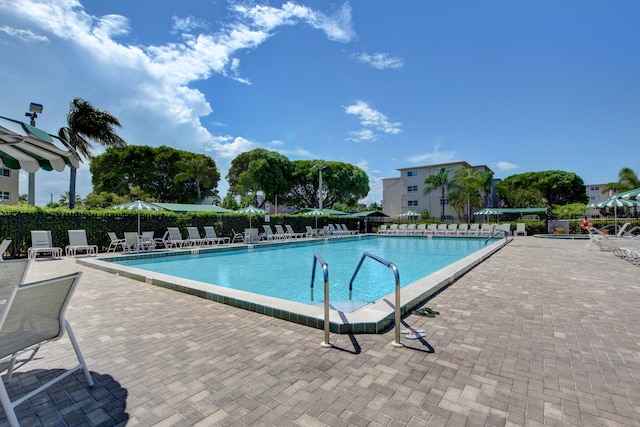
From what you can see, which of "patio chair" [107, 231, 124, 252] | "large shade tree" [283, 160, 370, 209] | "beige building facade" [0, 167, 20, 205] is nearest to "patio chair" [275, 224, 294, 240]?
"patio chair" [107, 231, 124, 252]

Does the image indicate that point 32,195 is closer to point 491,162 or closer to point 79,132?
point 79,132

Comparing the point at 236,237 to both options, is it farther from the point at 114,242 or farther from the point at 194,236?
the point at 114,242

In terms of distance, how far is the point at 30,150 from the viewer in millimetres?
3479

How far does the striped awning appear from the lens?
8.83 feet

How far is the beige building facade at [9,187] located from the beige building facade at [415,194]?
4427 centimetres

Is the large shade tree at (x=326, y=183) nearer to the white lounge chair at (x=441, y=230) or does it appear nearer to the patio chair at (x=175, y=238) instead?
the white lounge chair at (x=441, y=230)

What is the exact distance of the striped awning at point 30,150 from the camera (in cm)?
269

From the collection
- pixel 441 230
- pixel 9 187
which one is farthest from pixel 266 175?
pixel 9 187

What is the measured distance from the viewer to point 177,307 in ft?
14.9

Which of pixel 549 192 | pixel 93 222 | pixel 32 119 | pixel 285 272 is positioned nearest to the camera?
pixel 285 272

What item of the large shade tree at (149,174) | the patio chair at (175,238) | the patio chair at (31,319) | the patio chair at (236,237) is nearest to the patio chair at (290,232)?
the patio chair at (236,237)

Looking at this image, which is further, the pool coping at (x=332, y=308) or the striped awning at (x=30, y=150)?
the pool coping at (x=332, y=308)

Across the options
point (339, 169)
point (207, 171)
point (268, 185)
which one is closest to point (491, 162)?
point (339, 169)

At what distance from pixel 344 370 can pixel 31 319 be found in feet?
7.68
